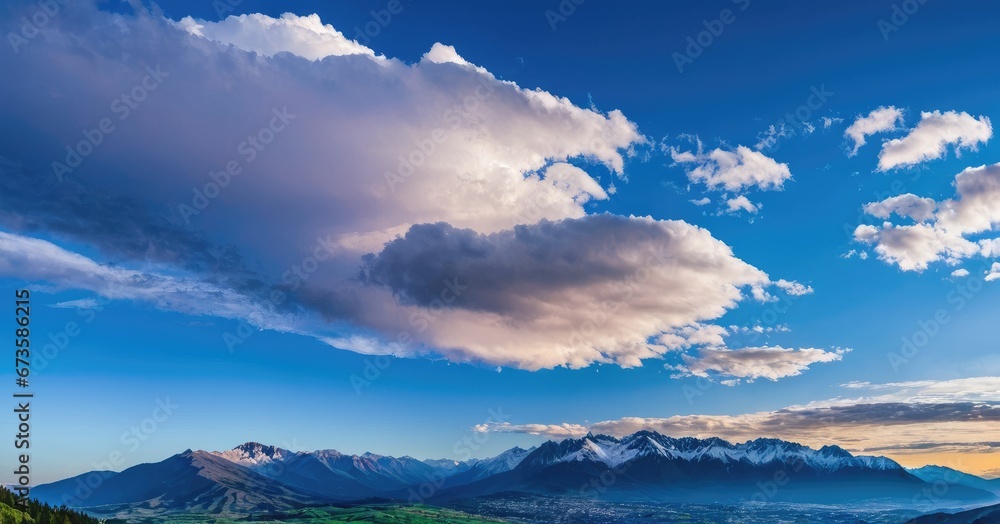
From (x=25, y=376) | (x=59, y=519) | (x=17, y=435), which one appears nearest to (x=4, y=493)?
(x=59, y=519)

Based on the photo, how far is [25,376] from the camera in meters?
114

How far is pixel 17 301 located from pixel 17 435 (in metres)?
27.7

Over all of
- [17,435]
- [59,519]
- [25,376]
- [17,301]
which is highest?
[17,301]

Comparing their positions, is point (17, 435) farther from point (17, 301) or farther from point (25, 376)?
point (17, 301)

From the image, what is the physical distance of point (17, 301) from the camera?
Result: 376 ft

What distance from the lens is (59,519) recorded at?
182 meters

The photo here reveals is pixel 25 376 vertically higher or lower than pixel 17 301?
lower

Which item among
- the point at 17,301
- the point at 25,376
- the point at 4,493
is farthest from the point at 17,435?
the point at 4,493

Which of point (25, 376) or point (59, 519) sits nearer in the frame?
point (25, 376)

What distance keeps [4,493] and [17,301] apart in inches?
4082

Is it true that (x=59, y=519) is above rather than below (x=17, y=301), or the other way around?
below

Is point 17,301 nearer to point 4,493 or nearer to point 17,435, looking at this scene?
point 17,435

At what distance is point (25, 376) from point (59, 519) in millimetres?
99617

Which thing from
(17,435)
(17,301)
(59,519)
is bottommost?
(59,519)
